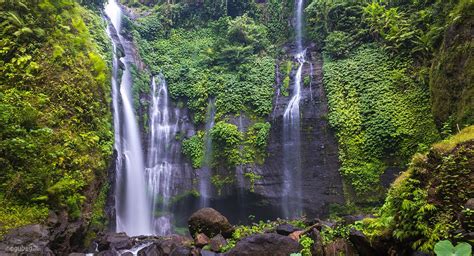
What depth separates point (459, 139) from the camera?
5.09m

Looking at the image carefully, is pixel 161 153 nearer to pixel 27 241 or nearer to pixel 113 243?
pixel 113 243

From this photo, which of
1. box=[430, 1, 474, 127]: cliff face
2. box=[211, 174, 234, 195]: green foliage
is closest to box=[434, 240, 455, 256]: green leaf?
box=[430, 1, 474, 127]: cliff face

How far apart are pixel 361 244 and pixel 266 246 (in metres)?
2.05

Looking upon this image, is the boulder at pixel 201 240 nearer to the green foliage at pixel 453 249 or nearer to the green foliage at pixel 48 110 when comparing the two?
the green foliage at pixel 48 110

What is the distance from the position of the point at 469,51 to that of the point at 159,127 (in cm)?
1258

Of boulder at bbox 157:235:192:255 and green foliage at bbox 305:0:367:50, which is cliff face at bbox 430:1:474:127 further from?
boulder at bbox 157:235:192:255

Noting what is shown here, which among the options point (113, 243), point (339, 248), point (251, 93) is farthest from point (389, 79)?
point (113, 243)

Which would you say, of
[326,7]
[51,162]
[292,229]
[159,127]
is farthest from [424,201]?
[326,7]

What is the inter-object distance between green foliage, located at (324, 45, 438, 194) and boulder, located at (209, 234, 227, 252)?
671 centimetres

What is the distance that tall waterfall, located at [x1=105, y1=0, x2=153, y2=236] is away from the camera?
13164 millimetres

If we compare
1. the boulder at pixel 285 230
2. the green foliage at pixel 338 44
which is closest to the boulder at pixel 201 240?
the boulder at pixel 285 230

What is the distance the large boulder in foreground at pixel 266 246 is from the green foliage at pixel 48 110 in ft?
12.9

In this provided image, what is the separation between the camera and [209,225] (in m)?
9.18

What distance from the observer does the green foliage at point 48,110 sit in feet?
23.4
